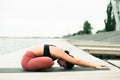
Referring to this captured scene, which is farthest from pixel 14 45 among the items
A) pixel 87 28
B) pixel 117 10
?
pixel 87 28

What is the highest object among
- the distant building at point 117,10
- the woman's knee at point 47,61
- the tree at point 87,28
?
the distant building at point 117,10

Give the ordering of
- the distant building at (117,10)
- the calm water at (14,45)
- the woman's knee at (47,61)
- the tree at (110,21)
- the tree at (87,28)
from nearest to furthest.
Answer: the woman's knee at (47,61)
the calm water at (14,45)
the distant building at (117,10)
the tree at (110,21)
the tree at (87,28)

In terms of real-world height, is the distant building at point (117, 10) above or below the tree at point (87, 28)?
above

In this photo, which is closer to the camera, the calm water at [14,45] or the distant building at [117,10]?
the calm water at [14,45]

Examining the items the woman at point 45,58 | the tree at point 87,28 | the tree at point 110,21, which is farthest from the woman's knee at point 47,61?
the tree at point 87,28

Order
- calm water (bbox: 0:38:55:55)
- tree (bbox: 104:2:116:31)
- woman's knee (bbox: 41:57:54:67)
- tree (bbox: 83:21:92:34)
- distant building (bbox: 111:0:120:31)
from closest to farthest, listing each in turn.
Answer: woman's knee (bbox: 41:57:54:67) → calm water (bbox: 0:38:55:55) → distant building (bbox: 111:0:120:31) → tree (bbox: 104:2:116:31) → tree (bbox: 83:21:92:34)

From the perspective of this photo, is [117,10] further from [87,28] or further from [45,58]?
[87,28]

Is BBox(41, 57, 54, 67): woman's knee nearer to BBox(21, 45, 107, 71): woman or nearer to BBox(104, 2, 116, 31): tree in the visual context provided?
BBox(21, 45, 107, 71): woman

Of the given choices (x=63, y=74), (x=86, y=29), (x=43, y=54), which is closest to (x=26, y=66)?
(x=43, y=54)

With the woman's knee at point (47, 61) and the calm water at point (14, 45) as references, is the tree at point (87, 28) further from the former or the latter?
the woman's knee at point (47, 61)

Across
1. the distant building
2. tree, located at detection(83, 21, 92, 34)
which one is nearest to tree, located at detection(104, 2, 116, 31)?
the distant building

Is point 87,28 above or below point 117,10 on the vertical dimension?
below

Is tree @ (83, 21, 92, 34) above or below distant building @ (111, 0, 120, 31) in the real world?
below

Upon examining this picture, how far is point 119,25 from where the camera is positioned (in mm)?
62250
